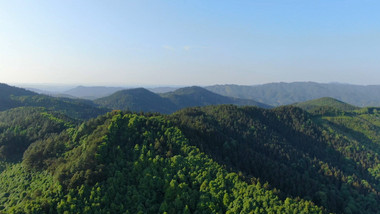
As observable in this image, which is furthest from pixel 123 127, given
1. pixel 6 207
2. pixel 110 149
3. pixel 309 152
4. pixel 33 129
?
pixel 309 152

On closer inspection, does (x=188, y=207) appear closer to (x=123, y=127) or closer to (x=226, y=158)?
(x=226, y=158)

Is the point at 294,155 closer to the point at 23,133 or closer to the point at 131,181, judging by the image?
the point at 131,181

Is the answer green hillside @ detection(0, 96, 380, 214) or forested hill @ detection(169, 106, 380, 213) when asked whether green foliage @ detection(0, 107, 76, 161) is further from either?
forested hill @ detection(169, 106, 380, 213)

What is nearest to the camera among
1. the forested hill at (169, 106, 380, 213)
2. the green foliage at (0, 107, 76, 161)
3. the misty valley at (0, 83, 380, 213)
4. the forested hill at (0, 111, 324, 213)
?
the forested hill at (0, 111, 324, 213)

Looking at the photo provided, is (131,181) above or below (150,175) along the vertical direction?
below

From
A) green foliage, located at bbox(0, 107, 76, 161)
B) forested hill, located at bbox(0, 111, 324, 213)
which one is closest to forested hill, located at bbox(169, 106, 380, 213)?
forested hill, located at bbox(0, 111, 324, 213)

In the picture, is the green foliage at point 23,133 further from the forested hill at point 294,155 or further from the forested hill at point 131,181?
the forested hill at point 294,155

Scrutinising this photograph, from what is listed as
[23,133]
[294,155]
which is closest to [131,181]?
[23,133]

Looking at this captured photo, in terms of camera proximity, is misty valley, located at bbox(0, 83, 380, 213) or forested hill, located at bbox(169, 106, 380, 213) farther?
forested hill, located at bbox(169, 106, 380, 213)

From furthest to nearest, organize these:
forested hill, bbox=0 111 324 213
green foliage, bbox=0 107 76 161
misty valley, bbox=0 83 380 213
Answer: green foliage, bbox=0 107 76 161 → misty valley, bbox=0 83 380 213 → forested hill, bbox=0 111 324 213
